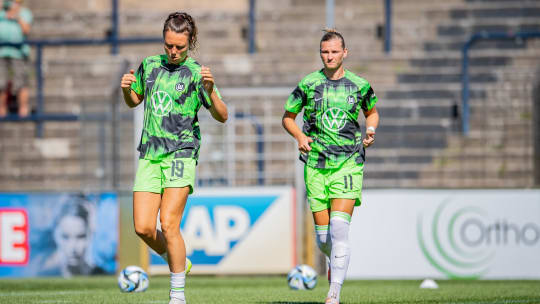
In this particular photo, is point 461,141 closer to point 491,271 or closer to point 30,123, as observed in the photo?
point 491,271

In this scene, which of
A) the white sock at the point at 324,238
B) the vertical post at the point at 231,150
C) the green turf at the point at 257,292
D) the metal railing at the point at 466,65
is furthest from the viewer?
the metal railing at the point at 466,65

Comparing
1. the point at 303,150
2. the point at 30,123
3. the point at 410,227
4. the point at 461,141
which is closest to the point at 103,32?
→ the point at 30,123

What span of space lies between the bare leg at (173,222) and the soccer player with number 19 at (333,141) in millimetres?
1054

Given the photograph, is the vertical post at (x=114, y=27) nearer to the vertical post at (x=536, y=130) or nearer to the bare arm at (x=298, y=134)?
the vertical post at (x=536, y=130)

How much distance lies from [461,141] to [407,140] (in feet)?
2.69

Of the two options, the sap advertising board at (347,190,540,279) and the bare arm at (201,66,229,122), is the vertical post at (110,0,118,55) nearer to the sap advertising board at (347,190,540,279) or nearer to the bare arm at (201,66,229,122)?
the sap advertising board at (347,190,540,279)

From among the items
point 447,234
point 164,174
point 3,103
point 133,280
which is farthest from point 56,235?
point 164,174

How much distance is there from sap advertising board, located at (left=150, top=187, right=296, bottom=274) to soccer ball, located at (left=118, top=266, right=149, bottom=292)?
316cm

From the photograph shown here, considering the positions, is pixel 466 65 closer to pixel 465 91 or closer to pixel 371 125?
pixel 465 91

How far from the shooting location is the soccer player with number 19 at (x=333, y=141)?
6809 millimetres

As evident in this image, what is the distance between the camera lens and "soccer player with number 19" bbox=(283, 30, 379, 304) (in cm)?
681

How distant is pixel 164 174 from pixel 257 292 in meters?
3.05

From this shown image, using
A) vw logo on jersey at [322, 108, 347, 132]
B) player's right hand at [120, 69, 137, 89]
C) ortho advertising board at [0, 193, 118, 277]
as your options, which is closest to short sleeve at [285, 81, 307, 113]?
vw logo on jersey at [322, 108, 347, 132]

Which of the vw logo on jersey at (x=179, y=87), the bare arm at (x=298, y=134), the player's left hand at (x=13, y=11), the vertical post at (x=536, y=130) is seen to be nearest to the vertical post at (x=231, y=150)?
the vertical post at (x=536, y=130)
